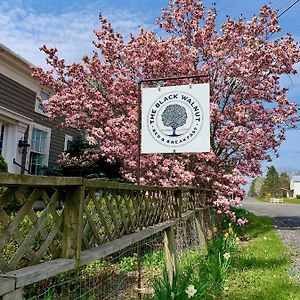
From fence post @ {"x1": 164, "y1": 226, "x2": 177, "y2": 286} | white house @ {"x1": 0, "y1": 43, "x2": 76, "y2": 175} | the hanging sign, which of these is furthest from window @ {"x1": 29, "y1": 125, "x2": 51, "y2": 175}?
fence post @ {"x1": 164, "y1": 226, "x2": 177, "y2": 286}

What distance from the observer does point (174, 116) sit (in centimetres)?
519

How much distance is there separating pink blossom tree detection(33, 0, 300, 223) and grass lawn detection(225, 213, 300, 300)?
1734 millimetres

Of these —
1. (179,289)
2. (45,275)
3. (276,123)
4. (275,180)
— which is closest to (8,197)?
(45,275)

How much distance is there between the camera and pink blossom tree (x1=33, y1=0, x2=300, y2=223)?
9.77 metres

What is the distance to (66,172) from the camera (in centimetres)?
1307

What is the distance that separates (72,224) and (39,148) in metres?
11.3

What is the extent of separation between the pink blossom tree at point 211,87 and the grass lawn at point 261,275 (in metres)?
1.73

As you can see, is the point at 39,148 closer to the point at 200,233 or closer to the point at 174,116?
the point at 200,233

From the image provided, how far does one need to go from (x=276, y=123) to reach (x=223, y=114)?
1.57 m

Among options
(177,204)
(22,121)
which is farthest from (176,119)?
(22,121)

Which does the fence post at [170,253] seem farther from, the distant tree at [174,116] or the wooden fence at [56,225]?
the distant tree at [174,116]

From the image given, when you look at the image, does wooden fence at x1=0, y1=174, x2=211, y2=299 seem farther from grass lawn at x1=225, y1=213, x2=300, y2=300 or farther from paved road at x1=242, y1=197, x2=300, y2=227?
paved road at x1=242, y1=197, x2=300, y2=227

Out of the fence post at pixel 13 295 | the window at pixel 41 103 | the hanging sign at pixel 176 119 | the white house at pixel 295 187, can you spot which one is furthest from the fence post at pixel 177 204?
the white house at pixel 295 187

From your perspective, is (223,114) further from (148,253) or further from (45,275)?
(45,275)
